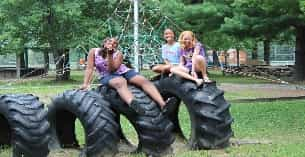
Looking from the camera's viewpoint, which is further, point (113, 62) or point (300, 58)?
point (300, 58)

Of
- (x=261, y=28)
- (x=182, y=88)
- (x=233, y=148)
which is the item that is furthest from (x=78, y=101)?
(x=261, y=28)

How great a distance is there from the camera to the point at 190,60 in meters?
9.41

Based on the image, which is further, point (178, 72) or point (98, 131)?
point (178, 72)

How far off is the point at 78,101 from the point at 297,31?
21905 millimetres

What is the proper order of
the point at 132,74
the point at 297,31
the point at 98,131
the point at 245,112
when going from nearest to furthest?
the point at 98,131, the point at 132,74, the point at 245,112, the point at 297,31

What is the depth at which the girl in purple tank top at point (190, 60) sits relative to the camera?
30.2ft

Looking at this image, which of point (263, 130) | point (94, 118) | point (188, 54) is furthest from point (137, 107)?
point (263, 130)

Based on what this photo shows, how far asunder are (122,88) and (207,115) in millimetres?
1315

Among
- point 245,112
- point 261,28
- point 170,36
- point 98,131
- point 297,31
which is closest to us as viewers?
point 98,131

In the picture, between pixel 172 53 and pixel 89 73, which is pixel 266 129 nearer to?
pixel 172 53

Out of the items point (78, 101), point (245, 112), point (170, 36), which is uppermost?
point (170, 36)

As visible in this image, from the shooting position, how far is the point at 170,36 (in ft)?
32.2

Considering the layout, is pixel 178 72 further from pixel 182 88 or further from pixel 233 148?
pixel 233 148

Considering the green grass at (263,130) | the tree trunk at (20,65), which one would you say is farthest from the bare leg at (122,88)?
the tree trunk at (20,65)
